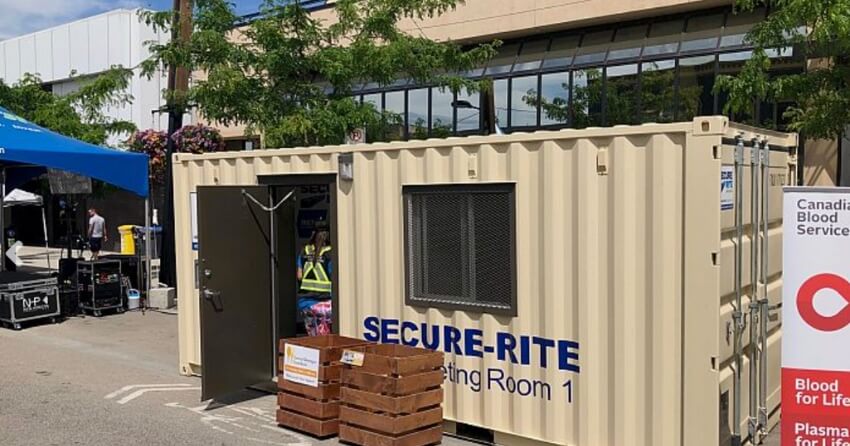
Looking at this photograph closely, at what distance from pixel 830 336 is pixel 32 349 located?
9.84m

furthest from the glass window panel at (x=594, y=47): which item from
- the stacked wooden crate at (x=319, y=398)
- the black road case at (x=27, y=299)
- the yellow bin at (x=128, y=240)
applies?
the yellow bin at (x=128, y=240)


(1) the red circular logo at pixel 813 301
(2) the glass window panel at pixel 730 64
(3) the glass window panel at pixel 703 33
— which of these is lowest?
(1) the red circular logo at pixel 813 301

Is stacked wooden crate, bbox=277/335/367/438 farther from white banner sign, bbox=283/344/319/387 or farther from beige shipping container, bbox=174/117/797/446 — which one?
beige shipping container, bbox=174/117/797/446

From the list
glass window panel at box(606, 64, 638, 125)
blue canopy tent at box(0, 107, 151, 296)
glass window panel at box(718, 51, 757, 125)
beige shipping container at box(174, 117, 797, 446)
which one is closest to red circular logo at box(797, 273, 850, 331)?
beige shipping container at box(174, 117, 797, 446)

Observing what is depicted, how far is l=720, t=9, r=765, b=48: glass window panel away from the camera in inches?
556

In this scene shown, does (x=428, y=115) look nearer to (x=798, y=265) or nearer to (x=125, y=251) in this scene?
(x=125, y=251)

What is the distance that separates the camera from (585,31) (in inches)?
660

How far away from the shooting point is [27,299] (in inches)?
503

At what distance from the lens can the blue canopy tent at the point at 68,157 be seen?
1271 cm

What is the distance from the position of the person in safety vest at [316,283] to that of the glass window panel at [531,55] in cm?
948

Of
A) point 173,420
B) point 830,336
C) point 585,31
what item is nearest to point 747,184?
point 830,336

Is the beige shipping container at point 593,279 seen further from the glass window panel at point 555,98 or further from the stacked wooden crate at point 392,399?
the glass window panel at point 555,98

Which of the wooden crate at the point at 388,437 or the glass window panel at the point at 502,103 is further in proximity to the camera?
the glass window panel at the point at 502,103

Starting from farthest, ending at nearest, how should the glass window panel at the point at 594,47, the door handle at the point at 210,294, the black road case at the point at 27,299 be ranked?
the glass window panel at the point at 594,47 → the black road case at the point at 27,299 → the door handle at the point at 210,294
